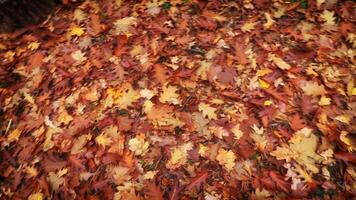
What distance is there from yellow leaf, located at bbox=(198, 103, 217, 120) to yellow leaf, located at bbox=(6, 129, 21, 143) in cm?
183

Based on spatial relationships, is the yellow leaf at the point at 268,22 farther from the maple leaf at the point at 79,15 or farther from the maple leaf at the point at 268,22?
the maple leaf at the point at 79,15

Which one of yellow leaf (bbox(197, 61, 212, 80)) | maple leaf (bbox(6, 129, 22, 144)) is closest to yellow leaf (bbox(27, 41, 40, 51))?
maple leaf (bbox(6, 129, 22, 144))

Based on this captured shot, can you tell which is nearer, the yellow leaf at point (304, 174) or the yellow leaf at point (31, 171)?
the yellow leaf at point (304, 174)

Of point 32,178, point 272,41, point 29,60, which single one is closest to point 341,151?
point 272,41

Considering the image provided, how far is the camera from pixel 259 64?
296 cm

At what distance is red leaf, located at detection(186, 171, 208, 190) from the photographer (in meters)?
2.43

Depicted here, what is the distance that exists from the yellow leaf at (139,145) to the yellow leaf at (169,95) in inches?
16.7

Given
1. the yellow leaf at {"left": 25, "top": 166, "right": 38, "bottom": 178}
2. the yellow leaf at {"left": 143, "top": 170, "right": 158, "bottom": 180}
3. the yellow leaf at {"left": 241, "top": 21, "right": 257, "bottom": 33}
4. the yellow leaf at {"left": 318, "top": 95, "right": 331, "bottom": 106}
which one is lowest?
the yellow leaf at {"left": 143, "top": 170, "right": 158, "bottom": 180}

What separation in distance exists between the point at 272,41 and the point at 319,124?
1.05 m

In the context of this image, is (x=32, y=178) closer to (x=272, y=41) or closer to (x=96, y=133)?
(x=96, y=133)

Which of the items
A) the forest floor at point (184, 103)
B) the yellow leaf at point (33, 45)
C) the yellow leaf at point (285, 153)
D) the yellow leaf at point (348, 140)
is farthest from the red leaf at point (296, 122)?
the yellow leaf at point (33, 45)

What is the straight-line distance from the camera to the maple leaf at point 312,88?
269cm

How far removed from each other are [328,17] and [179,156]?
2238 mm

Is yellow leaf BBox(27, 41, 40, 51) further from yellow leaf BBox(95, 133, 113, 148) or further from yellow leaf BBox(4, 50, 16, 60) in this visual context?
yellow leaf BBox(95, 133, 113, 148)
